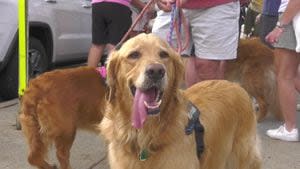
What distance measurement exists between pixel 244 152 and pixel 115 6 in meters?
2.51

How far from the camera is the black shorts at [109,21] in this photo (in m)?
5.92

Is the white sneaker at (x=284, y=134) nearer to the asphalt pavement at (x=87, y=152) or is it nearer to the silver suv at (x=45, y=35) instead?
the asphalt pavement at (x=87, y=152)

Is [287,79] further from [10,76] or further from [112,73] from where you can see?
[10,76]

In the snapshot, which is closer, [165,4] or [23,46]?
[165,4]

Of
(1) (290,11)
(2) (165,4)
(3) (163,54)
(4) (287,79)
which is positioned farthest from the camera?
(4) (287,79)

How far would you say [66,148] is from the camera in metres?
4.56

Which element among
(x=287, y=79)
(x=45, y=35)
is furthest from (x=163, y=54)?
(x=45, y=35)

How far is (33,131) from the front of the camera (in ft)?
14.4

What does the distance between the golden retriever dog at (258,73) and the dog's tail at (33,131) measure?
8.74ft

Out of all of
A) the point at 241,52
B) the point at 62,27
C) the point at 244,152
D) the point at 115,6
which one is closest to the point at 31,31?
the point at 62,27

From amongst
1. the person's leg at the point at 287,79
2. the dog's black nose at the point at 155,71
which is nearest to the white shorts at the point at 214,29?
the person's leg at the point at 287,79

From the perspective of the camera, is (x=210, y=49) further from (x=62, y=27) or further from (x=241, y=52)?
(x=62, y=27)

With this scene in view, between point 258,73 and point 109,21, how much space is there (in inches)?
70.1

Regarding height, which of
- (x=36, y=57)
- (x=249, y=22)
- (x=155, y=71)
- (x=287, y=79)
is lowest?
(x=36, y=57)
